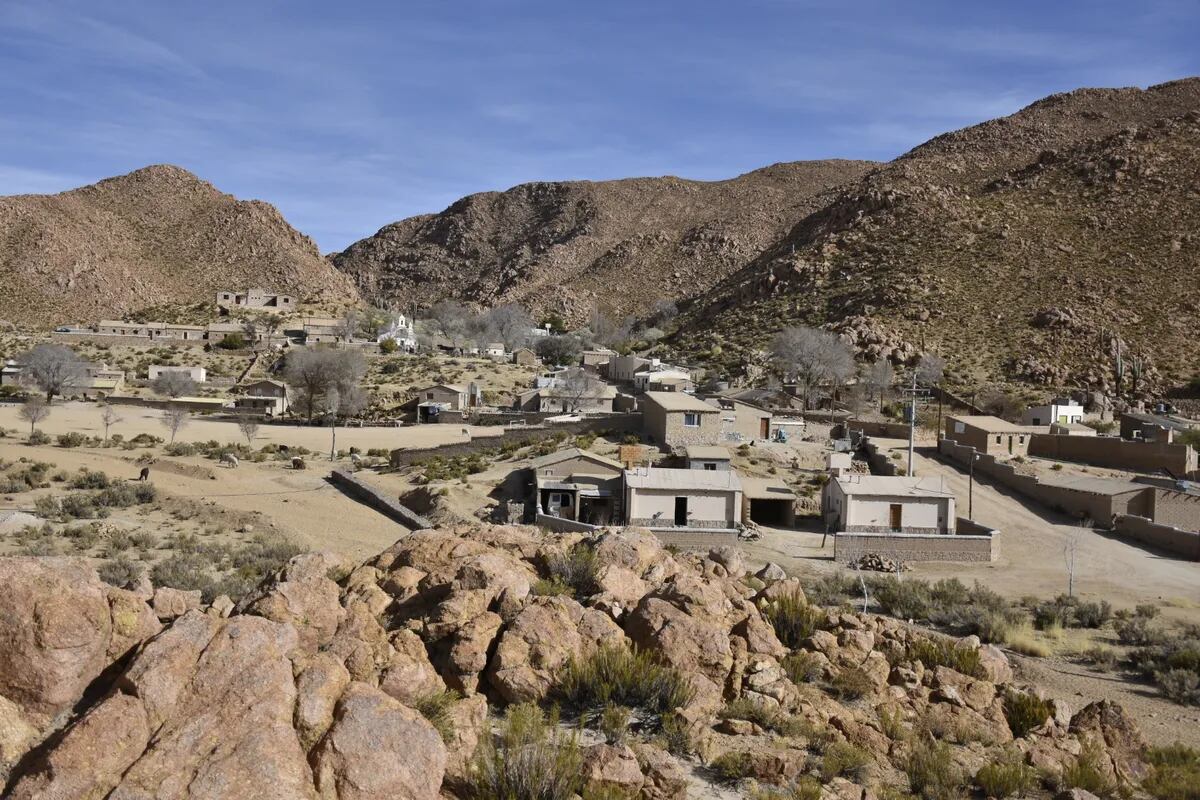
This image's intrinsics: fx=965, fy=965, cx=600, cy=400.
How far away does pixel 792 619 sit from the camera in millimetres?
10523

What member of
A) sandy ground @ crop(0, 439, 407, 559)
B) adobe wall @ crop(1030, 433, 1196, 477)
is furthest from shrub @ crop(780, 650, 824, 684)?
adobe wall @ crop(1030, 433, 1196, 477)

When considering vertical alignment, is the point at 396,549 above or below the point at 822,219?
Answer: below

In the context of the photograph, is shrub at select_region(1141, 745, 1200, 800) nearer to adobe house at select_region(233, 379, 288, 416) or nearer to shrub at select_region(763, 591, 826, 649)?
shrub at select_region(763, 591, 826, 649)

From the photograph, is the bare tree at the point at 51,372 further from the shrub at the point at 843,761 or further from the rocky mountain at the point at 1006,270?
the shrub at the point at 843,761

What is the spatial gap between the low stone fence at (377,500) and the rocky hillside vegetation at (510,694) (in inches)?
487

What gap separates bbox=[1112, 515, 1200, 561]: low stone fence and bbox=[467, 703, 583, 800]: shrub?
22.0 meters

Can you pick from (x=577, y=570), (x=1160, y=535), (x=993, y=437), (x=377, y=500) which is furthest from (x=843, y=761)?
(x=993, y=437)

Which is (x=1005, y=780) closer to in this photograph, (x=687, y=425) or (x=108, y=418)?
(x=687, y=425)

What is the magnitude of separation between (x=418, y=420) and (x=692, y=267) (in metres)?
67.9

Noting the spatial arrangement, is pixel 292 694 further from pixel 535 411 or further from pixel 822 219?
pixel 822 219

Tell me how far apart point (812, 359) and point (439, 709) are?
4803 centimetres

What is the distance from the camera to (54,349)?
53219mm

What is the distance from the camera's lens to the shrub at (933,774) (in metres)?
7.49

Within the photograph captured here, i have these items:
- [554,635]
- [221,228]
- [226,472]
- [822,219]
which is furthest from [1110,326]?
[221,228]
